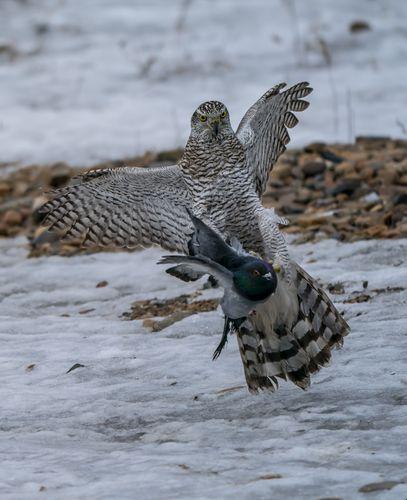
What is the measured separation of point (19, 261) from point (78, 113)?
4.14m

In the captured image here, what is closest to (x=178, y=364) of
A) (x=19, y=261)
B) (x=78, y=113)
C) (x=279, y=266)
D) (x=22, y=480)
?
(x=279, y=266)

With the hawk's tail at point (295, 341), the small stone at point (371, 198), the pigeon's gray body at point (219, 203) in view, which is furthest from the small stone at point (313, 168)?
the hawk's tail at point (295, 341)

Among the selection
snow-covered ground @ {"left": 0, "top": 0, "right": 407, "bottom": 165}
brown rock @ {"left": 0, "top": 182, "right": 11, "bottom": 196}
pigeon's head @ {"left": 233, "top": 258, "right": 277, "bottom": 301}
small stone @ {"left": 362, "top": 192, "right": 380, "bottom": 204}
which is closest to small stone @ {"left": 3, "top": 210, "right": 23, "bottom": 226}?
brown rock @ {"left": 0, "top": 182, "right": 11, "bottom": 196}

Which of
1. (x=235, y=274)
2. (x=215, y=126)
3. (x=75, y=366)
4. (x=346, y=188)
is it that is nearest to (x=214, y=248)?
(x=235, y=274)

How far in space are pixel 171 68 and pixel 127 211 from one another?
7.89m

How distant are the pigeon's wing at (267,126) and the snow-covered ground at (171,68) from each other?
413cm

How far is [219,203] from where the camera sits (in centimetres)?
655

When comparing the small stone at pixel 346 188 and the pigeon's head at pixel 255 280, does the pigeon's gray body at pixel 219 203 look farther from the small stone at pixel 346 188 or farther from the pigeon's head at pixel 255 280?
the small stone at pixel 346 188

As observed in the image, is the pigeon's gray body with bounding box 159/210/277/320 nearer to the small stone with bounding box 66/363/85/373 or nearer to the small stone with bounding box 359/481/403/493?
the small stone with bounding box 66/363/85/373

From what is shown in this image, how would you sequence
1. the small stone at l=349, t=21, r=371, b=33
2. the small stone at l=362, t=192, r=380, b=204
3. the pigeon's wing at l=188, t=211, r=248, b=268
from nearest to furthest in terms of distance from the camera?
1. the pigeon's wing at l=188, t=211, r=248, b=268
2. the small stone at l=362, t=192, r=380, b=204
3. the small stone at l=349, t=21, r=371, b=33

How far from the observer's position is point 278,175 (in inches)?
396

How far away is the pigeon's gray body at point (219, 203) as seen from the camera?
5934mm

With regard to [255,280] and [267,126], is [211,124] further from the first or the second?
[255,280]

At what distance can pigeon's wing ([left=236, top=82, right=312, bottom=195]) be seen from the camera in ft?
22.7
